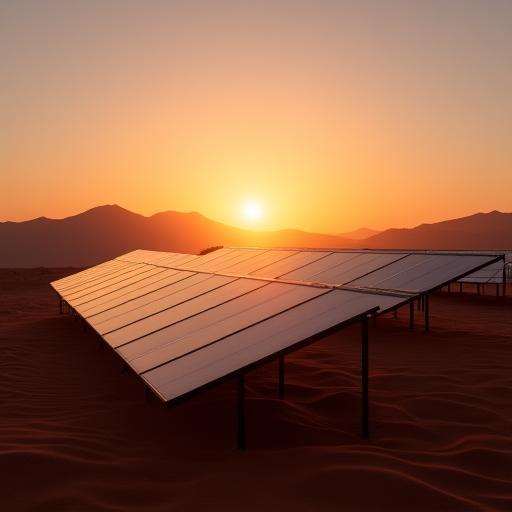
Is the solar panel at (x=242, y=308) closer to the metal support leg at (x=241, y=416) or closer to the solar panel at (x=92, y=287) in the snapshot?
the metal support leg at (x=241, y=416)

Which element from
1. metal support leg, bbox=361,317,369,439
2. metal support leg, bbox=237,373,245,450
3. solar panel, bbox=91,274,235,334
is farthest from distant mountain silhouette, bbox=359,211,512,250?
metal support leg, bbox=237,373,245,450

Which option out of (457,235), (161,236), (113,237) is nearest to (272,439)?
(457,235)

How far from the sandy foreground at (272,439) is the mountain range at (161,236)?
10203cm

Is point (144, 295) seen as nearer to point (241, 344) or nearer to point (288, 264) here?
point (288, 264)

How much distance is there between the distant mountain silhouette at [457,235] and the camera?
113 metres

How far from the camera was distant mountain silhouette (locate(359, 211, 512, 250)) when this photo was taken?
113m

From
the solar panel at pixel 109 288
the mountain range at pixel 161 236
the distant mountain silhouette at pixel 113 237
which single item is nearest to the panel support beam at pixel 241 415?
the solar panel at pixel 109 288

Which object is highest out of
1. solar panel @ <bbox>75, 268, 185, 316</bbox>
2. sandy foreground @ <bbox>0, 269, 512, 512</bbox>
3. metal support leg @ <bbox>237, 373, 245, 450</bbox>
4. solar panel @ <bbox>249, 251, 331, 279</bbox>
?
solar panel @ <bbox>249, 251, 331, 279</bbox>

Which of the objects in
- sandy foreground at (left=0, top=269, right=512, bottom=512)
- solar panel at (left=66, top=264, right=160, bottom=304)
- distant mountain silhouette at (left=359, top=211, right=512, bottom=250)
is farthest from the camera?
distant mountain silhouette at (left=359, top=211, right=512, bottom=250)

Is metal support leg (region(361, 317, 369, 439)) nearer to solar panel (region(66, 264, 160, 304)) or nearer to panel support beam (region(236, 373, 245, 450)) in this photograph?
panel support beam (region(236, 373, 245, 450))

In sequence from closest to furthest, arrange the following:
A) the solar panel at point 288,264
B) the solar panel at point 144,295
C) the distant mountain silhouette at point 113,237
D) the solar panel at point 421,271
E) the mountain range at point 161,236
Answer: the solar panel at point 421,271, the solar panel at point 144,295, the solar panel at point 288,264, the mountain range at point 161,236, the distant mountain silhouette at point 113,237

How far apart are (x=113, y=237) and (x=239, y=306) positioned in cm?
14130

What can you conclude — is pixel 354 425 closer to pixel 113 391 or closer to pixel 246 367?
pixel 246 367

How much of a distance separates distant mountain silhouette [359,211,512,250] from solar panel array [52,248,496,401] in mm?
102758
